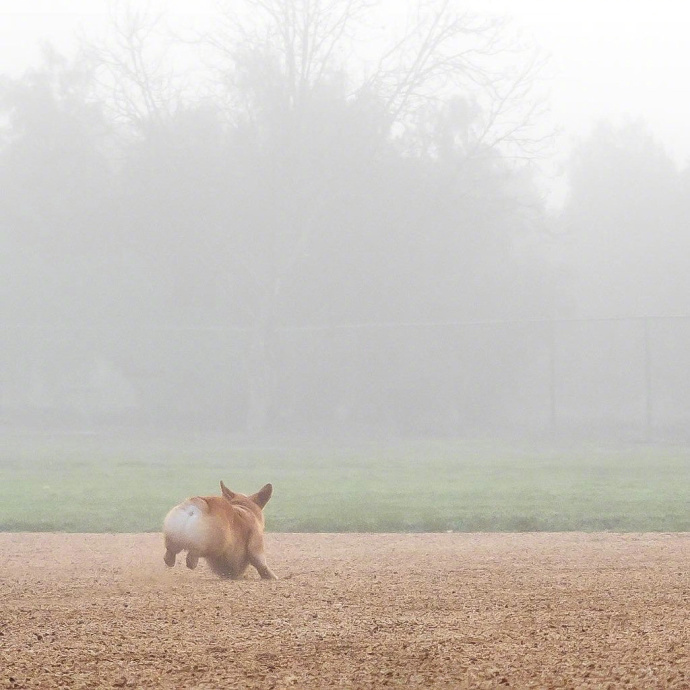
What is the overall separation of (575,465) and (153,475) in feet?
20.8

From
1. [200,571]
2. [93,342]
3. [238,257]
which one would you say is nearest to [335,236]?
[238,257]

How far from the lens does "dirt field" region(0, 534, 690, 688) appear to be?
3.75 m

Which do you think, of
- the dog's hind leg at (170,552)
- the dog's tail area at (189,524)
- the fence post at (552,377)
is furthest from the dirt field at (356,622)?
the fence post at (552,377)

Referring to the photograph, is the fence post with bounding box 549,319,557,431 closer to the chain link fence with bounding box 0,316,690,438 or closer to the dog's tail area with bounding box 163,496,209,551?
the chain link fence with bounding box 0,316,690,438

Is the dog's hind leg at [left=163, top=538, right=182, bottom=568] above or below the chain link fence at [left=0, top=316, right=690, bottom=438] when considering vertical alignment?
below

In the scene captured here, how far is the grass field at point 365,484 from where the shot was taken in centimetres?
1025

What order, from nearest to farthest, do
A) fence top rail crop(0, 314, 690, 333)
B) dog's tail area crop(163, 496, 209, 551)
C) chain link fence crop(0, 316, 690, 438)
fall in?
dog's tail area crop(163, 496, 209, 551) < fence top rail crop(0, 314, 690, 333) < chain link fence crop(0, 316, 690, 438)

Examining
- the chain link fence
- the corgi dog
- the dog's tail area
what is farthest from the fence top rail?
the dog's tail area

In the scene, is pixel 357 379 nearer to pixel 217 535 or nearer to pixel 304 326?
pixel 304 326

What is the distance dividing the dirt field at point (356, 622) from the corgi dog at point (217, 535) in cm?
14

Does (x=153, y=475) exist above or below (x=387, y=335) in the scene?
below

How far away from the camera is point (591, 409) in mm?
30203

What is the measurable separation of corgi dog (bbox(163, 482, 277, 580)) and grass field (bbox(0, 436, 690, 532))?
11.9ft

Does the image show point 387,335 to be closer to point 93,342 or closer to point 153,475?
point 93,342
